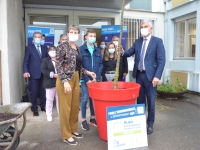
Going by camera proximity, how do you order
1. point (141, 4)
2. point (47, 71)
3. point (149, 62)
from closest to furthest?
point (149, 62) → point (47, 71) → point (141, 4)

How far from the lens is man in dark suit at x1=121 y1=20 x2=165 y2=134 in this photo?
3105 millimetres

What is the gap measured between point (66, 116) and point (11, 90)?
6.00ft

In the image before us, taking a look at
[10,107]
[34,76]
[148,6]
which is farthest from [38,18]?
[10,107]

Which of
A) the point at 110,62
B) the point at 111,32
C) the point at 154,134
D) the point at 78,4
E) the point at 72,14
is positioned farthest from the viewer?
the point at 72,14

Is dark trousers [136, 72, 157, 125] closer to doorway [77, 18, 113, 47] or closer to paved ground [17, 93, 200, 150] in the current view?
paved ground [17, 93, 200, 150]

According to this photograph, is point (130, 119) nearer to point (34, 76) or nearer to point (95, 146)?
point (95, 146)

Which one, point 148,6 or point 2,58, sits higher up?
point 148,6

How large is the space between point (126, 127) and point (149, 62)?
1178mm

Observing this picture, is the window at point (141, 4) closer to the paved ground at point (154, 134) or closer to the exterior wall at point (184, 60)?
the exterior wall at point (184, 60)

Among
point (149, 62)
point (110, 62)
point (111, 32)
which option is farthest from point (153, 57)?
point (111, 32)

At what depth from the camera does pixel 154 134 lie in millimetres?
3268

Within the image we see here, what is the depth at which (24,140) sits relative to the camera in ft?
10.1

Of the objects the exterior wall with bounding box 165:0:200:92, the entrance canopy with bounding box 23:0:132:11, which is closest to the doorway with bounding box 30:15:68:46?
the entrance canopy with bounding box 23:0:132:11

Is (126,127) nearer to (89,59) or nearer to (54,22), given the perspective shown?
(89,59)
